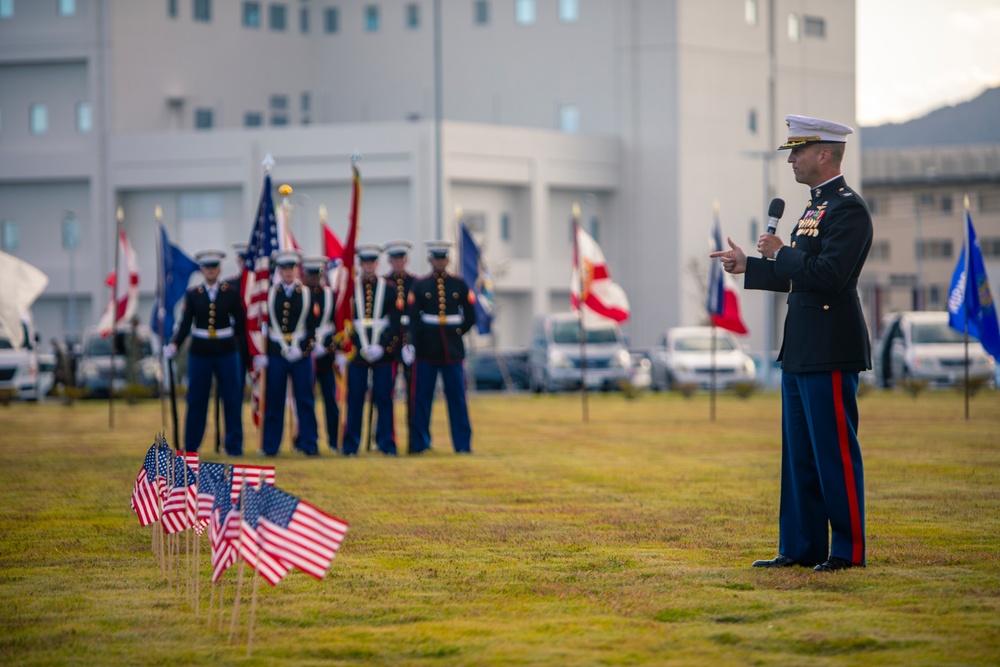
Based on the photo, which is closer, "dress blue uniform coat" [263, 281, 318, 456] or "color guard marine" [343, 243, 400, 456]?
"dress blue uniform coat" [263, 281, 318, 456]

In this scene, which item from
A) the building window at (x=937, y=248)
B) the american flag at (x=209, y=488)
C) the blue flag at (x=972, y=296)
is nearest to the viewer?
the american flag at (x=209, y=488)

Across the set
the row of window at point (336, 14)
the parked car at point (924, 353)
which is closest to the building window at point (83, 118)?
the row of window at point (336, 14)

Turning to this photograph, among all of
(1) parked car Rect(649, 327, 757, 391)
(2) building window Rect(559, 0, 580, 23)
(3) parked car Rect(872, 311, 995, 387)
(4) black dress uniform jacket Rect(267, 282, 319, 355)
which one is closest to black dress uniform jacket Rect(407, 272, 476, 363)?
(4) black dress uniform jacket Rect(267, 282, 319, 355)

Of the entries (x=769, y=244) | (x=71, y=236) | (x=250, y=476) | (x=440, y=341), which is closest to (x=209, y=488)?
(x=250, y=476)

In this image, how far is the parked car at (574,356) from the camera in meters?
40.5

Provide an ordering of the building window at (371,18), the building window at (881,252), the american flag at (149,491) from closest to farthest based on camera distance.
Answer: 1. the american flag at (149,491)
2. the building window at (371,18)
3. the building window at (881,252)

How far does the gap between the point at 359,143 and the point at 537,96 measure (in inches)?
385

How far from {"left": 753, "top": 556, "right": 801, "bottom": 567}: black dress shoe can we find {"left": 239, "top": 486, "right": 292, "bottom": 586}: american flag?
3.07m

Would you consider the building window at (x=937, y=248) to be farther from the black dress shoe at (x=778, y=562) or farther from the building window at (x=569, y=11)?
the black dress shoe at (x=778, y=562)

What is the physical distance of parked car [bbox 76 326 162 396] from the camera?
39.6 metres

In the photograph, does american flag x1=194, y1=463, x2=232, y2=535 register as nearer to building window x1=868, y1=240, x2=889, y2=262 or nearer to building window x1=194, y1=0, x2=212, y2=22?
building window x1=194, y1=0, x2=212, y2=22

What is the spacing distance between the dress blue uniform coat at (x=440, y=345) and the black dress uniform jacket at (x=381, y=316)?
0.78 feet

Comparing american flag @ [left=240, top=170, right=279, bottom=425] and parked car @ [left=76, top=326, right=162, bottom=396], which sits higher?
american flag @ [left=240, top=170, right=279, bottom=425]

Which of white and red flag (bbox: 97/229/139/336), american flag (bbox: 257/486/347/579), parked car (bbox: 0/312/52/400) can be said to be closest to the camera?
american flag (bbox: 257/486/347/579)
